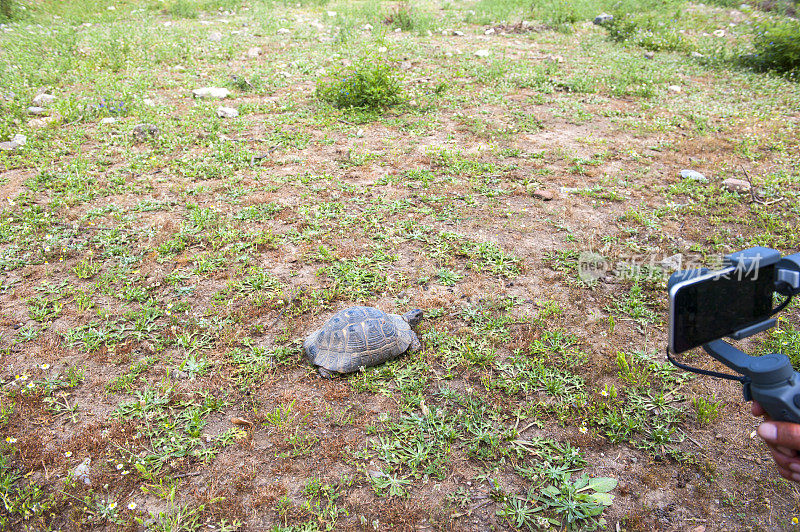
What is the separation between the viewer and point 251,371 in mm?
3170

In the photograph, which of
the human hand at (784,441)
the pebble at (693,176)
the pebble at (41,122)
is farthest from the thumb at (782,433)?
the pebble at (41,122)

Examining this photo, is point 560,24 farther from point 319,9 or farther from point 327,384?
point 327,384

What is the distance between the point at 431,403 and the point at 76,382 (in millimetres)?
2310

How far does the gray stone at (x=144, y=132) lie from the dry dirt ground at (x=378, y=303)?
0.28ft

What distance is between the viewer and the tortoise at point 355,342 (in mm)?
3092

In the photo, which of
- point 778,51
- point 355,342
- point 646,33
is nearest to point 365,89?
point 355,342

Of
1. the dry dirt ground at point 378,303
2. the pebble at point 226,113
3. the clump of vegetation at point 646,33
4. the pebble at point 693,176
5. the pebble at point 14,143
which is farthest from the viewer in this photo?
the clump of vegetation at point 646,33

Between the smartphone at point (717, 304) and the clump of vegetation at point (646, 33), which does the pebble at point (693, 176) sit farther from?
the clump of vegetation at point (646, 33)

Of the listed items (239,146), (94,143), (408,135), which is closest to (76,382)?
(239,146)

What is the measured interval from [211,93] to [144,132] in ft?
5.97

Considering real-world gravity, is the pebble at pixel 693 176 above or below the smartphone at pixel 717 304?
below

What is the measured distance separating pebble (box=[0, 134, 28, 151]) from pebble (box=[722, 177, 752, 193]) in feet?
27.4

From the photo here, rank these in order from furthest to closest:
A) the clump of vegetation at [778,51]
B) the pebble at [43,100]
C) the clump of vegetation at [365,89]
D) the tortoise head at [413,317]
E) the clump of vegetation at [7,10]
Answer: the clump of vegetation at [7,10] → the clump of vegetation at [778,51] → the clump of vegetation at [365,89] → the pebble at [43,100] → the tortoise head at [413,317]

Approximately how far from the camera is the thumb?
155 centimetres
